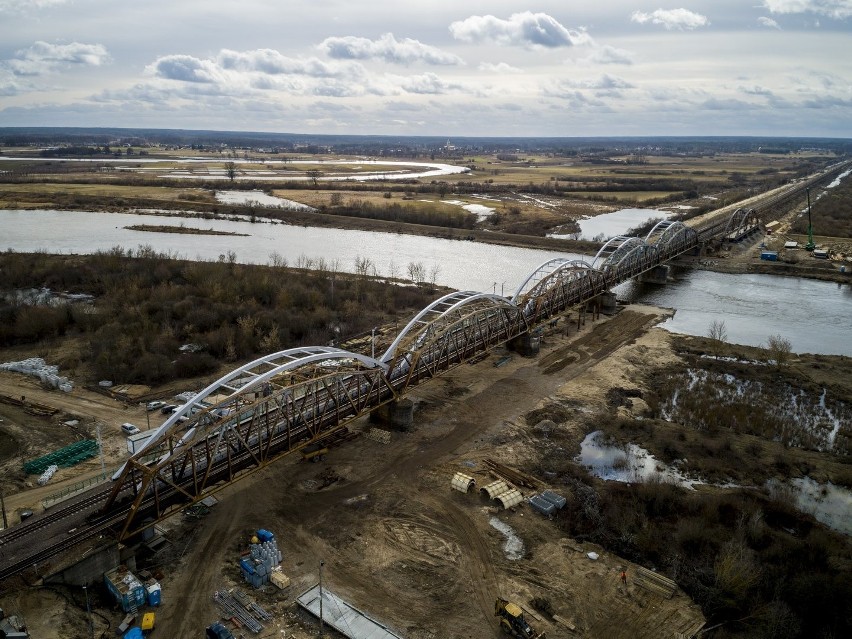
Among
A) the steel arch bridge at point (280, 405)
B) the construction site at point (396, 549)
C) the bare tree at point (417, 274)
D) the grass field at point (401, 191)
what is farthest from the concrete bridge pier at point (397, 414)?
the grass field at point (401, 191)

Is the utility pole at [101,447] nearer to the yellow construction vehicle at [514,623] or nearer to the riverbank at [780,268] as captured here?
the yellow construction vehicle at [514,623]

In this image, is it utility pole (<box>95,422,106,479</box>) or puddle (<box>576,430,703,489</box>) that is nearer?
utility pole (<box>95,422,106,479</box>)

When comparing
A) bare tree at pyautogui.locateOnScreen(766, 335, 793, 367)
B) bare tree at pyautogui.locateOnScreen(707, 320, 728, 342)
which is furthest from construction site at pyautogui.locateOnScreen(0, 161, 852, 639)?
bare tree at pyautogui.locateOnScreen(707, 320, 728, 342)

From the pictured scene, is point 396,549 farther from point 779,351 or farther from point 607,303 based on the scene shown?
point 607,303

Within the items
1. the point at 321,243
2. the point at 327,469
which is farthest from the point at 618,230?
the point at 327,469

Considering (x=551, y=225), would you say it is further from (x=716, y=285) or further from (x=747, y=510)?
(x=747, y=510)

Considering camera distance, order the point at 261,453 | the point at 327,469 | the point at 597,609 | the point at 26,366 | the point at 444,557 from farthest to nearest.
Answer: the point at 26,366 → the point at 327,469 → the point at 261,453 → the point at 444,557 → the point at 597,609

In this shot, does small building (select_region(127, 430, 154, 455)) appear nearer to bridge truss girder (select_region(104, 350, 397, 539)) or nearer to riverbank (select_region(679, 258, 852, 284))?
bridge truss girder (select_region(104, 350, 397, 539))
